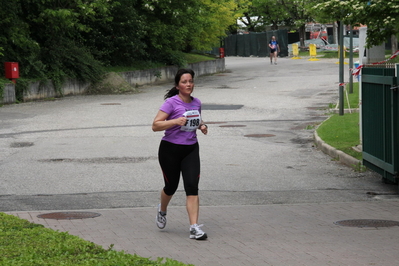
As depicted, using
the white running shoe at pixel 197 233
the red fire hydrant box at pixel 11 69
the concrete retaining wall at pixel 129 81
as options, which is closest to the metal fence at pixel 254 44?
the concrete retaining wall at pixel 129 81

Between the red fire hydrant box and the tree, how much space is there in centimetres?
1690

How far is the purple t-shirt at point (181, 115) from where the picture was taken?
24.3ft

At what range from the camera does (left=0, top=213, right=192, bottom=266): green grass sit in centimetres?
531

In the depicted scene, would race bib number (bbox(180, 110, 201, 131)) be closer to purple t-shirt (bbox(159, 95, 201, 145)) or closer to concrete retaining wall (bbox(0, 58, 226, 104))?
purple t-shirt (bbox(159, 95, 201, 145))

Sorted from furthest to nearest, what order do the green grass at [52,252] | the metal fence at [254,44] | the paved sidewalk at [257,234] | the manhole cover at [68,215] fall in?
the metal fence at [254,44], the manhole cover at [68,215], the paved sidewalk at [257,234], the green grass at [52,252]

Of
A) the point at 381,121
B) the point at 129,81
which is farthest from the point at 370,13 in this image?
the point at 129,81

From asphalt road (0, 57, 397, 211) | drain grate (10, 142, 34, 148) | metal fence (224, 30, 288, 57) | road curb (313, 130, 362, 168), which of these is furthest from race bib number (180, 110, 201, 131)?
metal fence (224, 30, 288, 57)

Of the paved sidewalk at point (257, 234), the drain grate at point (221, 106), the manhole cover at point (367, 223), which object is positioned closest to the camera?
the paved sidewalk at point (257, 234)

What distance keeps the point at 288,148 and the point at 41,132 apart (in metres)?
6.29

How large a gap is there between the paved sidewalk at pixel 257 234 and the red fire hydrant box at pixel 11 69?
1776 cm

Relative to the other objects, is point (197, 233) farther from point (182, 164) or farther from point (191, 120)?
point (191, 120)

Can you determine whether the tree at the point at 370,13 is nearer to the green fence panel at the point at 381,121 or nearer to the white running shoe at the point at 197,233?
the green fence panel at the point at 381,121

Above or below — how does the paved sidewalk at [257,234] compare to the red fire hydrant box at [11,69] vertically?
below

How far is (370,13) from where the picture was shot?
392 inches
